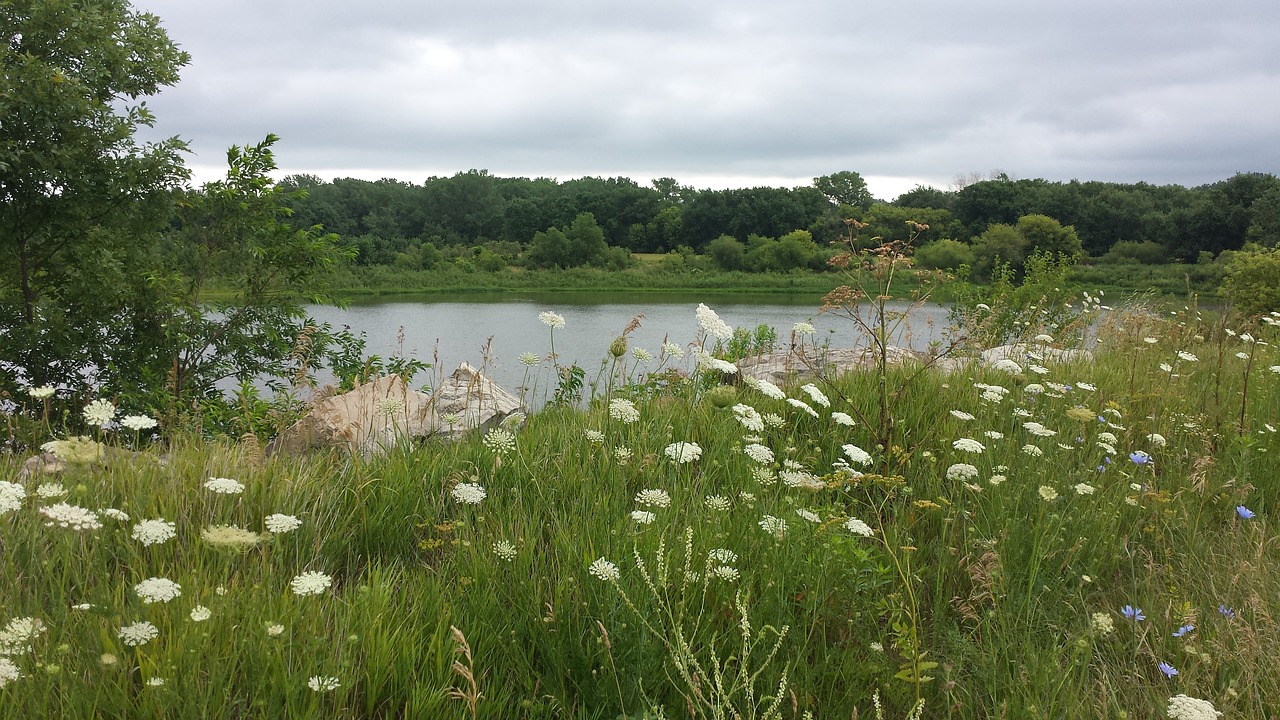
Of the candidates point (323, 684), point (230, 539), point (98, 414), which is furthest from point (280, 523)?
point (98, 414)

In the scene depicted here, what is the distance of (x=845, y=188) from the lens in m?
85.6

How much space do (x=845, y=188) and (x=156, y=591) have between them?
9030 cm

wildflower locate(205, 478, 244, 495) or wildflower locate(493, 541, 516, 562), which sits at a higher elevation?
wildflower locate(205, 478, 244, 495)

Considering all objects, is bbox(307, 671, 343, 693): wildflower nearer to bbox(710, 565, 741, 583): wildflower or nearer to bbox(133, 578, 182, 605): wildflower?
bbox(133, 578, 182, 605): wildflower

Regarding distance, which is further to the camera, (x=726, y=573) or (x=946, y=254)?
(x=946, y=254)

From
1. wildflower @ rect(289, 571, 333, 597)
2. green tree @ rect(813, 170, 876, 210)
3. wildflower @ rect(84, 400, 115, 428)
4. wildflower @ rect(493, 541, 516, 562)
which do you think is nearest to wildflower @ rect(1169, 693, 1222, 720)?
wildflower @ rect(493, 541, 516, 562)

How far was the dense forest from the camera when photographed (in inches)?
2060

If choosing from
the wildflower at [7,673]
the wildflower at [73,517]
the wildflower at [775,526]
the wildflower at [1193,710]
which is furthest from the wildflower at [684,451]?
the wildflower at [7,673]

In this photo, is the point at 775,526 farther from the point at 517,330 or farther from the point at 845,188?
the point at 845,188

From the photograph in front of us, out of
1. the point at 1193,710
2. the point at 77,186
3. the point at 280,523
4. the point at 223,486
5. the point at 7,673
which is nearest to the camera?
the point at 7,673

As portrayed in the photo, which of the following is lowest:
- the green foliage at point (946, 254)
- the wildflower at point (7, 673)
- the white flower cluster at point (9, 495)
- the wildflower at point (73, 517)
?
the wildflower at point (7, 673)

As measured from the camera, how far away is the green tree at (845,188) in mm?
83625

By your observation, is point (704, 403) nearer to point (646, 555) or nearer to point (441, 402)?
point (646, 555)

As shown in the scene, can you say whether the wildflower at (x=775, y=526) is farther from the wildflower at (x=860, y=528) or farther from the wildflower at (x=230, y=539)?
the wildflower at (x=230, y=539)
